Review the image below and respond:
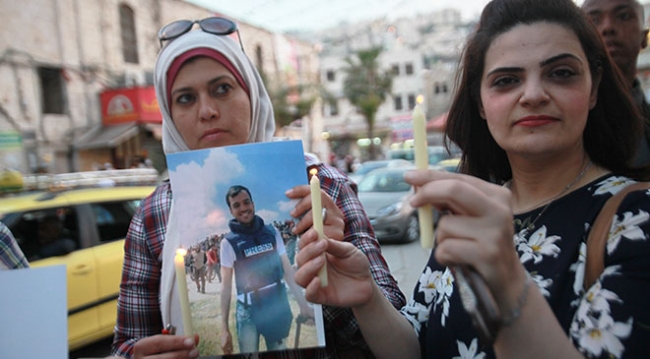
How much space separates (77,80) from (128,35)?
2.85 metres

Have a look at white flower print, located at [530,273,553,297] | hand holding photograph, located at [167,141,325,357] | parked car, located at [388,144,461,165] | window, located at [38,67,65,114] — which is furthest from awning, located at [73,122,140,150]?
white flower print, located at [530,273,553,297]

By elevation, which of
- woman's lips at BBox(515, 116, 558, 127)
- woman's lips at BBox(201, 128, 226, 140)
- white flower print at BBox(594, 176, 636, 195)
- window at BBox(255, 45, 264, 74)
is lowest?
white flower print at BBox(594, 176, 636, 195)

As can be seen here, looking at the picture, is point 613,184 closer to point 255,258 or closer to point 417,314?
point 417,314

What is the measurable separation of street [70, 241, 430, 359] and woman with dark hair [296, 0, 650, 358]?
131 inches

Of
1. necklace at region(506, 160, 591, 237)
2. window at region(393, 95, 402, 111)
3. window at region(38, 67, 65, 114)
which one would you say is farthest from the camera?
window at region(393, 95, 402, 111)

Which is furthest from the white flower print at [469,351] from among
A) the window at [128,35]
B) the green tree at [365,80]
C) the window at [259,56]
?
→ the green tree at [365,80]

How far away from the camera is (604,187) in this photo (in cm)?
115

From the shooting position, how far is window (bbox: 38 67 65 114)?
547 inches

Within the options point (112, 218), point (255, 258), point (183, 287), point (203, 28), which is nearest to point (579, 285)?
point (255, 258)

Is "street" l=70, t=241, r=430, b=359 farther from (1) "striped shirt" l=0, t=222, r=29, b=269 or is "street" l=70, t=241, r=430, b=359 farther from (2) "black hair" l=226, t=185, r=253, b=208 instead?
(2) "black hair" l=226, t=185, r=253, b=208

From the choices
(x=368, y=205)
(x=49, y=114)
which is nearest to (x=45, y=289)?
(x=368, y=205)

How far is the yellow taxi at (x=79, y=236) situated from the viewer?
4047mm

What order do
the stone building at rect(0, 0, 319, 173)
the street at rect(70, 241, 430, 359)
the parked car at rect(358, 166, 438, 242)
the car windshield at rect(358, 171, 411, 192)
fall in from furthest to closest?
the stone building at rect(0, 0, 319, 173)
the car windshield at rect(358, 171, 411, 192)
the parked car at rect(358, 166, 438, 242)
the street at rect(70, 241, 430, 359)

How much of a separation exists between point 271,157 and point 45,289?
0.68 meters
